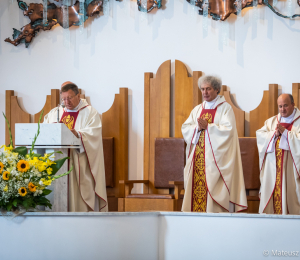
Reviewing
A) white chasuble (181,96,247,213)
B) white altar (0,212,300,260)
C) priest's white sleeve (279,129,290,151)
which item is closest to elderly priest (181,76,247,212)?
white chasuble (181,96,247,213)

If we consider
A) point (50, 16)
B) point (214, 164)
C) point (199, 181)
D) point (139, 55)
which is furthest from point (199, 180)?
point (50, 16)

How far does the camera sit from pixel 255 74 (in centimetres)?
648

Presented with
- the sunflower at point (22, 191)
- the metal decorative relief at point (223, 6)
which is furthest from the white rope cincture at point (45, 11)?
the sunflower at point (22, 191)

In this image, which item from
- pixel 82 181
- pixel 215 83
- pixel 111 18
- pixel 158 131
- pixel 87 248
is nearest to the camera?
pixel 87 248

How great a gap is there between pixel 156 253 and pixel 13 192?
116cm

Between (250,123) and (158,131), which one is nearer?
(250,123)

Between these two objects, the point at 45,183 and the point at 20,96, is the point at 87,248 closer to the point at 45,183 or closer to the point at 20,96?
the point at 45,183

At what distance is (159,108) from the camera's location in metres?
6.78

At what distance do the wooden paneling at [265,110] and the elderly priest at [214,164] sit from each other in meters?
0.79

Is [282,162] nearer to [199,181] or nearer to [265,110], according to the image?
[265,110]

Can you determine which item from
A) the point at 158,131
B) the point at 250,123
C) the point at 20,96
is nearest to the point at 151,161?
the point at 158,131

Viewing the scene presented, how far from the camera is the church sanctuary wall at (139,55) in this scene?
645cm

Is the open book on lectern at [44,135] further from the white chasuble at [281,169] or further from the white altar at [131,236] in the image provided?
the white chasuble at [281,169]

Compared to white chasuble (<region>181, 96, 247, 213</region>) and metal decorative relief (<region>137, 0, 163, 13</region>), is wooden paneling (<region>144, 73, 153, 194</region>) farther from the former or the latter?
white chasuble (<region>181, 96, 247, 213</region>)
